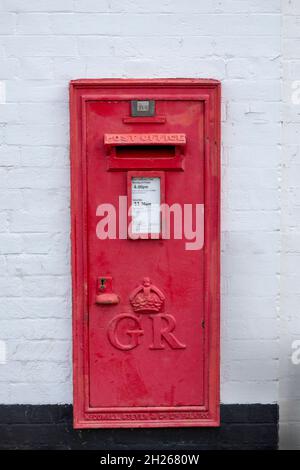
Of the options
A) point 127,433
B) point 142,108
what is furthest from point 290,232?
point 127,433

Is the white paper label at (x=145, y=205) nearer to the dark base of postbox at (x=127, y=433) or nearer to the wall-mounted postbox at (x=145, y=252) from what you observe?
the wall-mounted postbox at (x=145, y=252)

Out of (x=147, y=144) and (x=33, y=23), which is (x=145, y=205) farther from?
(x=33, y=23)

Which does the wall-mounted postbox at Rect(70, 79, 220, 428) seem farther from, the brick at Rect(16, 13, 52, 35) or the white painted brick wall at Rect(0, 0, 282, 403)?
the brick at Rect(16, 13, 52, 35)

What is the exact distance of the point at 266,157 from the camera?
3076 millimetres

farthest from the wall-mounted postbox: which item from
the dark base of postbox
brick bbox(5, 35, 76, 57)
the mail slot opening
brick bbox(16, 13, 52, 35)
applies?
brick bbox(16, 13, 52, 35)

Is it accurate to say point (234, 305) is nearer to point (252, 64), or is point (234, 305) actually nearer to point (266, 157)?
point (266, 157)

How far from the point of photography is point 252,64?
119 inches

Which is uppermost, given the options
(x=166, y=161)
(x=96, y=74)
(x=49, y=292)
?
(x=96, y=74)

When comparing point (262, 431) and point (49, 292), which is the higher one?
point (49, 292)

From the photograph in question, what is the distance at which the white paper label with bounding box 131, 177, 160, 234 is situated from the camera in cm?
298

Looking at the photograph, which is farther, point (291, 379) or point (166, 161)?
point (291, 379)

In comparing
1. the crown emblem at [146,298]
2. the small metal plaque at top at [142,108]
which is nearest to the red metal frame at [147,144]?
the small metal plaque at top at [142,108]

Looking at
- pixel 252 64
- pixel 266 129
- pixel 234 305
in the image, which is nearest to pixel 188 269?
pixel 234 305

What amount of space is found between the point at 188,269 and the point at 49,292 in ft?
2.54
